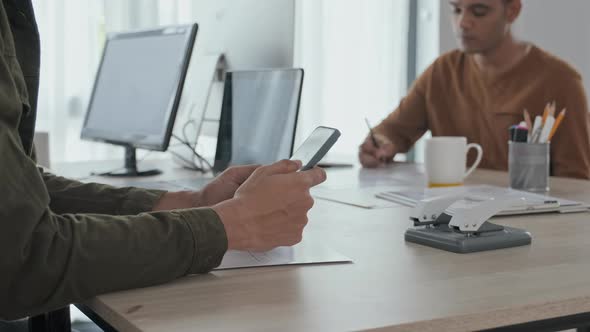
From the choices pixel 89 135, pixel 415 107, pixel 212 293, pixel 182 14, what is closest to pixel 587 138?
pixel 415 107

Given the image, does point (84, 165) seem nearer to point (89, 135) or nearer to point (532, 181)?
point (89, 135)

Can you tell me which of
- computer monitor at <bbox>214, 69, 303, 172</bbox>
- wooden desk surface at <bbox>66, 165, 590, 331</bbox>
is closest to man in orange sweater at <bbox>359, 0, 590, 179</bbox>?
computer monitor at <bbox>214, 69, 303, 172</bbox>

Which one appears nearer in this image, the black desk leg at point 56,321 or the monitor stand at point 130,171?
the black desk leg at point 56,321

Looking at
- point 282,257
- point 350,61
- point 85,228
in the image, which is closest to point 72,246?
point 85,228

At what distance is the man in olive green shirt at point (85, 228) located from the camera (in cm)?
80

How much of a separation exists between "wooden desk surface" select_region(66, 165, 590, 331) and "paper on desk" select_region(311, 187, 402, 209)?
0.34 meters

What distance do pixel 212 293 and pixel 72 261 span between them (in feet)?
0.49

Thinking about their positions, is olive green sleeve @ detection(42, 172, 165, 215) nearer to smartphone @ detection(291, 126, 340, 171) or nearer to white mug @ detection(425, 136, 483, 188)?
smartphone @ detection(291, 126, 340, 171)

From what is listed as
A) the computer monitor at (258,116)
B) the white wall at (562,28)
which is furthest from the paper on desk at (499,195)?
the white wall at (562,28)

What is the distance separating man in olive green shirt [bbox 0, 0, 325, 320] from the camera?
803 millimetres

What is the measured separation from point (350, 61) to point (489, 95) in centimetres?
172

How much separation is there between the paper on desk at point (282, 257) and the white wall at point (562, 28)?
278 cm

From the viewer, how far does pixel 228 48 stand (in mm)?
2195

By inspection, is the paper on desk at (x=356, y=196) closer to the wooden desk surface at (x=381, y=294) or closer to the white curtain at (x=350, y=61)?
the wooden desk surface at (x=381, y=294)
